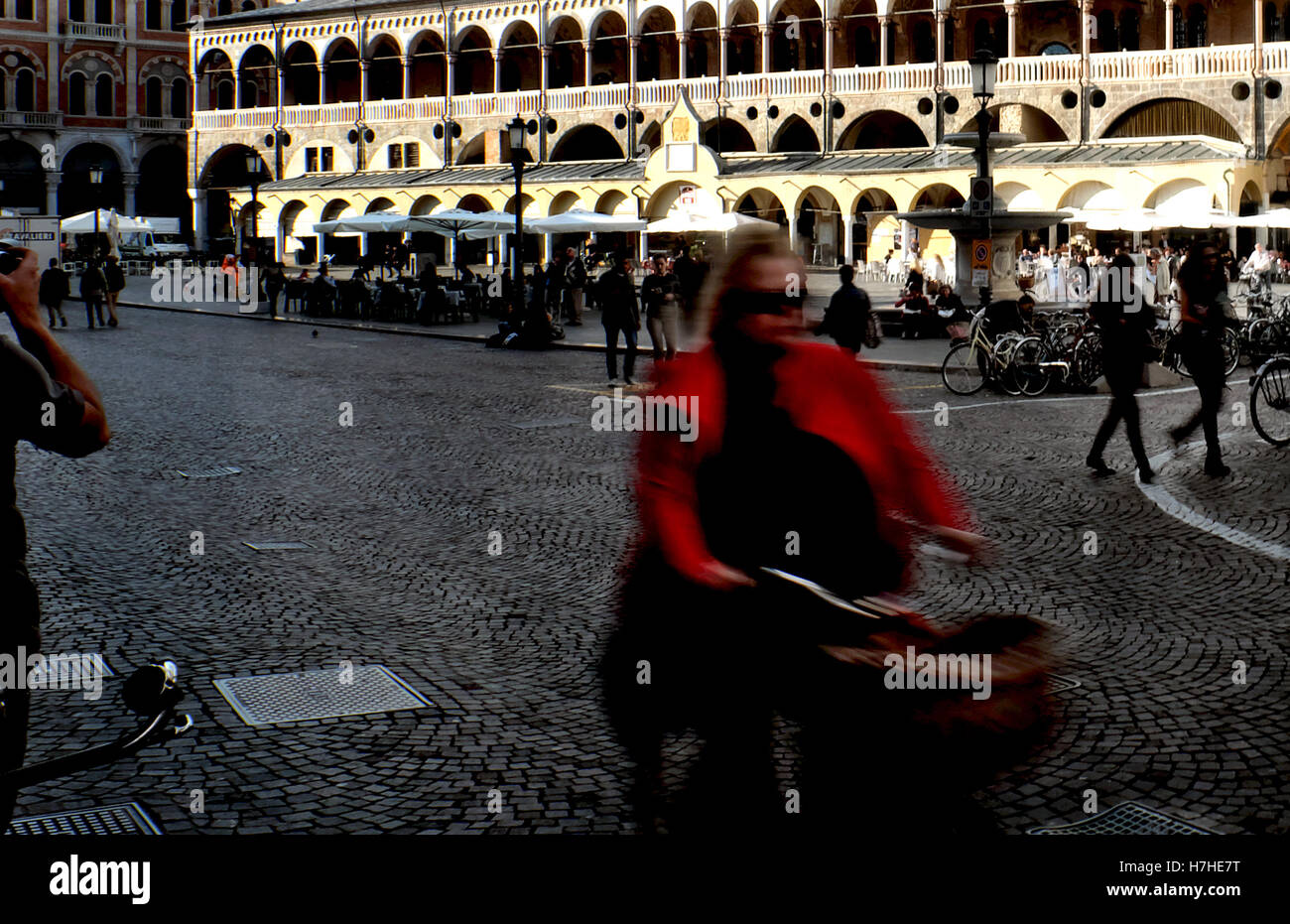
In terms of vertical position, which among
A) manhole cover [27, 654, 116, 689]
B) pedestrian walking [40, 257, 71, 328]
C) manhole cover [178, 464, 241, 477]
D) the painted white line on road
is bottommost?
manhole cover [27, 654, 116, 689]

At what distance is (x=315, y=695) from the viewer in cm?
554

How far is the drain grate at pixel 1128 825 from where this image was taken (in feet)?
14.0

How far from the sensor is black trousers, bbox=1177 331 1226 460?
10.6m

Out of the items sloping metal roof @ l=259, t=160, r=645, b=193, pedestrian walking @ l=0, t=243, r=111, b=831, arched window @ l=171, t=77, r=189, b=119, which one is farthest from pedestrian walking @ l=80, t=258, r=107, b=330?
arched window @ l=171, t=77, r=189, b=119

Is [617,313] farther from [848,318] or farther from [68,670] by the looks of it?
[68,670]

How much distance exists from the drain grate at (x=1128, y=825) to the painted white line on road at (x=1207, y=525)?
151 inches

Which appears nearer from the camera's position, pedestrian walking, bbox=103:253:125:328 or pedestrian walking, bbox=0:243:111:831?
pedestrian walking, bbox=0:243:111:831

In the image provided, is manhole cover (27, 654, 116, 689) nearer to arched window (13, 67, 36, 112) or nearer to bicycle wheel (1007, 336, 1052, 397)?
bicycle wheel (1007, 336, 1052, 397)

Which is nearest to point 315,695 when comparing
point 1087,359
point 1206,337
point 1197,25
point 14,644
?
point 14,644

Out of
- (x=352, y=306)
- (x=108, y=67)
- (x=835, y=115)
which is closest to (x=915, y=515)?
(x=352, y=306)

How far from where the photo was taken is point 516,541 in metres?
8.28

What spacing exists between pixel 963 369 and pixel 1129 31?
100 ft

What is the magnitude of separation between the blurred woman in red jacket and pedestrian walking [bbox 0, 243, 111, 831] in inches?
54.0

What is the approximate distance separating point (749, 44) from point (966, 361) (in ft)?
121
